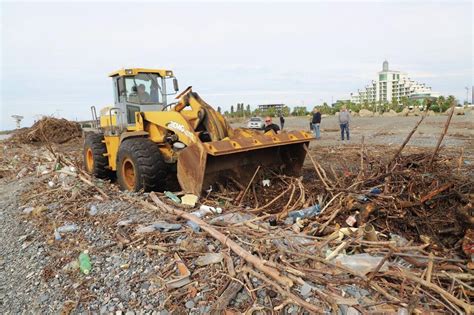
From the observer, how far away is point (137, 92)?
758 cm

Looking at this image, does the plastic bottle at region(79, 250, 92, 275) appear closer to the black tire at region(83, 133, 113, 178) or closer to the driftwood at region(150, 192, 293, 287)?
the driftwood at region(150, 192, 293, 287)

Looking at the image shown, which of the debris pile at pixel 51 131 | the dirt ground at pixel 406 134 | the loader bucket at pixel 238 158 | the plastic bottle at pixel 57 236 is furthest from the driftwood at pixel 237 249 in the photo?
the debris pile at pixel 51 131

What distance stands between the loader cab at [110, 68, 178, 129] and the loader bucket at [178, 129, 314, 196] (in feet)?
6.77

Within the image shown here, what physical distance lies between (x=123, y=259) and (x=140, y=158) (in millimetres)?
2166

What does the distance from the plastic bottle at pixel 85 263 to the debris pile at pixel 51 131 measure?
50.1ft

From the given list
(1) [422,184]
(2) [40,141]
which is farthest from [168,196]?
(2) [40,141]

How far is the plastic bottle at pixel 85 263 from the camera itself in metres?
3.87

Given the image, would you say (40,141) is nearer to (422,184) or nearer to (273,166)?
(273,166)

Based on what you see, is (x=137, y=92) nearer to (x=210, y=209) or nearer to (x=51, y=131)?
(x=210, y=209)

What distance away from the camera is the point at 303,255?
11.5 feet

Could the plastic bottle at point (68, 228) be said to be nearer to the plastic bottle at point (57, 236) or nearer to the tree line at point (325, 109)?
the plastic bottle at point (57, 236)

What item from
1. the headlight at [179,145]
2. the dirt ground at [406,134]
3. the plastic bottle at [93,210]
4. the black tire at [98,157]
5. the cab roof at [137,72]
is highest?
the cab roof at [137,72]

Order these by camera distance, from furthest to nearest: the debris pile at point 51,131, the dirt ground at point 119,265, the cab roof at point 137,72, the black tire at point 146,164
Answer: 1. the debris pile at point 51,131
2. the cab roof at point 137,72
3. the black tire at point 146,164
4. the dirt ground at point 119,265

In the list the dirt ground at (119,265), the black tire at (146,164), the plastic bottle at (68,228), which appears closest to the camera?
the dirt ground at (119,265)
